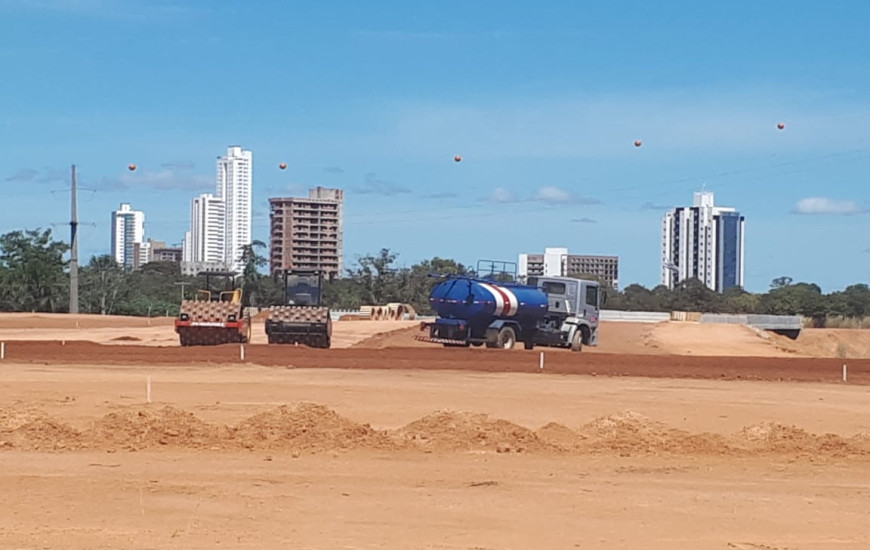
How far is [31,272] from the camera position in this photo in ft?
316

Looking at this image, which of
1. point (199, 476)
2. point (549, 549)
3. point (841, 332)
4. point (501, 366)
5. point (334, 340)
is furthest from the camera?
point (841, 332)

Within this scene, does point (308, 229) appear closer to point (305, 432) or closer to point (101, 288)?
point (101, 288)

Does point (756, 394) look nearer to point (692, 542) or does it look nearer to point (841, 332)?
point (692, 542)

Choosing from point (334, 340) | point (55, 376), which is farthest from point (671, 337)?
point (55, 376)

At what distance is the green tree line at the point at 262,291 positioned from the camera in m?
96.6

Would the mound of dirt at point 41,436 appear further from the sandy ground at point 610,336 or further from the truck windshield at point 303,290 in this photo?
the sandy ground at point 610,336

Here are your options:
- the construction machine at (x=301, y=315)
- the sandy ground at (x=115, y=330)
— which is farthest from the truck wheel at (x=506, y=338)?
the sandy ground at (x=115, y=330)

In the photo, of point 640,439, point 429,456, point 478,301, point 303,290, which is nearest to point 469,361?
point 478,301

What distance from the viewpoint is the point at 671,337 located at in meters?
65.5

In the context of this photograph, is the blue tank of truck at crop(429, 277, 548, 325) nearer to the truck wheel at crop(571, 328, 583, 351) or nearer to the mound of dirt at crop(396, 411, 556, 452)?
the truck wheel at crop(571, 328, 583, 351)

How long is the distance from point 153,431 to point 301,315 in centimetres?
2336

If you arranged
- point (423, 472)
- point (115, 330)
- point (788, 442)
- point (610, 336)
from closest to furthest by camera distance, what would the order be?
point (423, 472)
point (788, 442)
point (610, 336)
point (115, 330)

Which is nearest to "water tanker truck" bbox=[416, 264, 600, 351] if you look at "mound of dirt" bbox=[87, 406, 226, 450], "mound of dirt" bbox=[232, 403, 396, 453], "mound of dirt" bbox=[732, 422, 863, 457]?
"mound of dirt" bbox=[732, 422, 863, 457]

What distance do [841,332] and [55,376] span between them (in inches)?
2521
